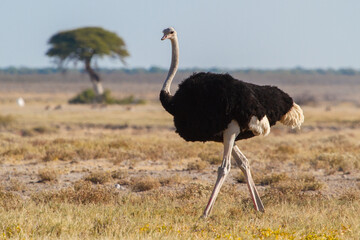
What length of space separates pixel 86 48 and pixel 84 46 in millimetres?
233

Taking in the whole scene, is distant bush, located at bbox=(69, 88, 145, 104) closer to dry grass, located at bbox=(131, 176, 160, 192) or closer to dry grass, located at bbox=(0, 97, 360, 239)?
dry grass, located at bbox=(0, 97, 360, 239)

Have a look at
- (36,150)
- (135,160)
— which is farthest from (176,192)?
(36,150)

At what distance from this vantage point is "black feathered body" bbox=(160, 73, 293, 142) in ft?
26.1

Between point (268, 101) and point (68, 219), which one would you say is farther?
point (268, 101)

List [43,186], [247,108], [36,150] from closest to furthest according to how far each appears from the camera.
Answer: [247,108]
[43,186]
[36,150]

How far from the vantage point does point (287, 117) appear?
8.80 metres

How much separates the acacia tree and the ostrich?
134 feet

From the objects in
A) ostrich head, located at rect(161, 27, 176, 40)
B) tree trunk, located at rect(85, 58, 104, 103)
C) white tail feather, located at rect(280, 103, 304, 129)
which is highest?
ostrich head, located at rect(161, 27, 176, 40)

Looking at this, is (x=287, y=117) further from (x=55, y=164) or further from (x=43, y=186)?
(x=55, y=164)

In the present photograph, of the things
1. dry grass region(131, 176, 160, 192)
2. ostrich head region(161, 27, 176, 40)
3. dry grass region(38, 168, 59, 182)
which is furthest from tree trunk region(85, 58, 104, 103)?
ostrich head region(161, 27, 176, 40)

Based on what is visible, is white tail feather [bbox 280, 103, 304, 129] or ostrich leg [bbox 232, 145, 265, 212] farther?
white tail feather [bbox 280, 103, 304, 129]

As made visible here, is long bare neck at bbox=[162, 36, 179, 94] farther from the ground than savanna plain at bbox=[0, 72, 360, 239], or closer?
farther from the ground

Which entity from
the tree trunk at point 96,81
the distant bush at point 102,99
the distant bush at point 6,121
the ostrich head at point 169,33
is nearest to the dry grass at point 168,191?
the ostrich head at point 169,33

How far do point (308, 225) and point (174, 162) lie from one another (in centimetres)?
687
